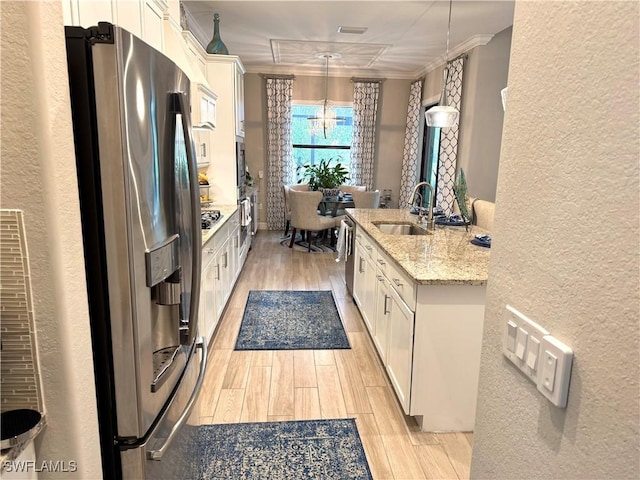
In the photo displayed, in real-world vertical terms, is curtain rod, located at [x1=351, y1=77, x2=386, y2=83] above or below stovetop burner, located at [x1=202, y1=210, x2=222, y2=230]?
above

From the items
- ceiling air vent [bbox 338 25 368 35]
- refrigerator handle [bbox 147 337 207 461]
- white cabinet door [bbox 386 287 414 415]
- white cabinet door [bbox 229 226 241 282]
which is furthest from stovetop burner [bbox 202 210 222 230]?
ceiling air vent [bbox 338 25 368 35]

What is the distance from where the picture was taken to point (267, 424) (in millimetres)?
2334

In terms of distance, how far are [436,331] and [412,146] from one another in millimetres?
5669

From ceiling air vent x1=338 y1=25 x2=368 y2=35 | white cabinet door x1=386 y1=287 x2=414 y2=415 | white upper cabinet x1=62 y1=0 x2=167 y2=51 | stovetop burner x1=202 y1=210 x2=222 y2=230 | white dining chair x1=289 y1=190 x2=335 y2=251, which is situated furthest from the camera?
white dining chair x1=289 y1=190 x2=335 y2=251

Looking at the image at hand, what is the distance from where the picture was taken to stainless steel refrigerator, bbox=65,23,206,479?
1.03m

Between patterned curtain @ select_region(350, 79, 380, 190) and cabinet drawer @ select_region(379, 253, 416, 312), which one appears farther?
patterned curtain @ select_region(350, 79, 380, 190)

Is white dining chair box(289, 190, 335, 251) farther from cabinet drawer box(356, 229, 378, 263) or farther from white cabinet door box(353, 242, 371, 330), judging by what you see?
cabinet drawer box(356, 229, 378, 263)

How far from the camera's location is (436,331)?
216 centimetres

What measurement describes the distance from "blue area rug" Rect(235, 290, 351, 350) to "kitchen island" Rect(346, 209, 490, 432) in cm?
91

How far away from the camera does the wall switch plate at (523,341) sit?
770 millimetres

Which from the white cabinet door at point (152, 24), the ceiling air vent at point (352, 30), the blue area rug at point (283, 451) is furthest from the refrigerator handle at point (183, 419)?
the ceiling air vent at point (352, 30)

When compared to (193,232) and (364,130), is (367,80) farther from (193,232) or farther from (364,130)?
(193,232)

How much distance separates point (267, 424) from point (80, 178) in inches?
70.1

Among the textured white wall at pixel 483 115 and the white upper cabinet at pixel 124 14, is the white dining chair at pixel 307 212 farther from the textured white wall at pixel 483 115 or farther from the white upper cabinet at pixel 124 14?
the white upper cabinet at pixel 124 14
